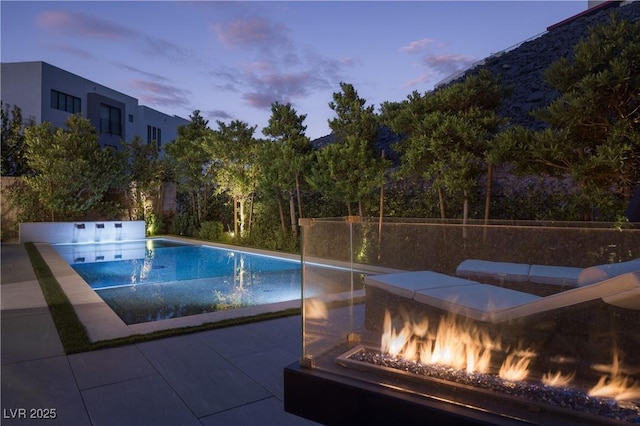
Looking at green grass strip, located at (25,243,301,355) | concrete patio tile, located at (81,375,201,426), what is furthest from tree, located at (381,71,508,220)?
concrete patio tile, located at (81,375,201,426)

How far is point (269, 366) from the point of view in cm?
330

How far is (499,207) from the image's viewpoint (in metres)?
8.88

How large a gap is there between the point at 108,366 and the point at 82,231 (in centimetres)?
1384

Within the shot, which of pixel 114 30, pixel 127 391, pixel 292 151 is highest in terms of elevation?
pixel 114 30

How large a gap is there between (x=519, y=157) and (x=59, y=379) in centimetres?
695

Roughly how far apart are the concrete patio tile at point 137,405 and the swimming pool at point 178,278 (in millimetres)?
2505

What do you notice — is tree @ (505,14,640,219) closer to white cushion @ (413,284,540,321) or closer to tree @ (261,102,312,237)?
white cushion @ (413,284,540,321)

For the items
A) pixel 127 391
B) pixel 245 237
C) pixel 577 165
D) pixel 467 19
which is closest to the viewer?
pixel 127 391

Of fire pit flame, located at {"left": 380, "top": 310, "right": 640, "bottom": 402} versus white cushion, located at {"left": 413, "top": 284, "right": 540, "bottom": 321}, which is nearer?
fire pit flame, located at {"left": 380, "top": 310, "right": 640, "bottom": 402}

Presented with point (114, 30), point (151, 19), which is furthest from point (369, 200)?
point (114, 30)

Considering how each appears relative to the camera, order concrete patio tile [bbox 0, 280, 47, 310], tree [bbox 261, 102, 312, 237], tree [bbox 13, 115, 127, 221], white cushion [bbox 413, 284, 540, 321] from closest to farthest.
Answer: white cushion [bbox 413, 284, 540, 321]
concrete patio tile [bbox 0, 280, 47, 310]
tree [bbox 261, 102, 312, 237]
tree [bbox 13, 115, 127, 221]

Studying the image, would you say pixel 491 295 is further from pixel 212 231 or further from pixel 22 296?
pixel 212 231

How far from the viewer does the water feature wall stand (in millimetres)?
14469

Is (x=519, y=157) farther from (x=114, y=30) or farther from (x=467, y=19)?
(x=114, y=30)
